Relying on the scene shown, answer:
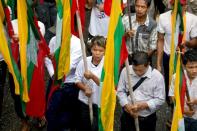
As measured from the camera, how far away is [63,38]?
18.6 feet

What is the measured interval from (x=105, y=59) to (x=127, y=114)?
2.94 feet

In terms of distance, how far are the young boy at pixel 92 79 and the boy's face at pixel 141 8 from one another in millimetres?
895

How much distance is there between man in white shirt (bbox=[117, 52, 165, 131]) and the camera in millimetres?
5730

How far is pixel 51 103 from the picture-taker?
6328mm

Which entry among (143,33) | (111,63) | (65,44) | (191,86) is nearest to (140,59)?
(111,63)

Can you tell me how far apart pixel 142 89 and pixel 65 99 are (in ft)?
3.51

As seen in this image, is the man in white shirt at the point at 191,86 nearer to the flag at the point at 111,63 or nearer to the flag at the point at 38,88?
the flag at the point at 111,63

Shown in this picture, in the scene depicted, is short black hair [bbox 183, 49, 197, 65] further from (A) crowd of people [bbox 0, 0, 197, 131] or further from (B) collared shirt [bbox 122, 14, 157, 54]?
(B) collared shirt [bbox 122, 14, 157, 54]

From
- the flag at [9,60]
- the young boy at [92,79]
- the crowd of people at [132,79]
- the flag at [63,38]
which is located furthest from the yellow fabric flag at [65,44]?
the flag at [9,60]

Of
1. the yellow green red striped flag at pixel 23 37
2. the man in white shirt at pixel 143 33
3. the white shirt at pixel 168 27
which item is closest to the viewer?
the yellow green red striped flag at pixel 23 37

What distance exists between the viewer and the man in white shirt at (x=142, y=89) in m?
5.73

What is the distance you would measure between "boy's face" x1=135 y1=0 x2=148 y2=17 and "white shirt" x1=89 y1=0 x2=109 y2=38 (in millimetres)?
752

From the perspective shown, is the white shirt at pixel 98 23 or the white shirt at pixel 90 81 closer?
the white shirt at pixel 90 81

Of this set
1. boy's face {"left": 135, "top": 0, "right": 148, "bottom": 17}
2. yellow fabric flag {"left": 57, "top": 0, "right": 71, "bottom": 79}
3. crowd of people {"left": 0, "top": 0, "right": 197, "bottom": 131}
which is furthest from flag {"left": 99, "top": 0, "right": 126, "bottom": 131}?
boy's face {"left": 135, "top": 0, "right": 148, "bottom": 17}
